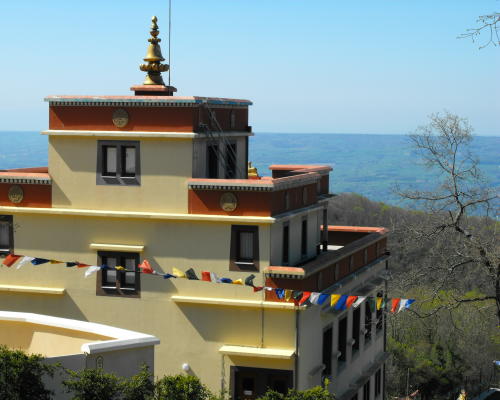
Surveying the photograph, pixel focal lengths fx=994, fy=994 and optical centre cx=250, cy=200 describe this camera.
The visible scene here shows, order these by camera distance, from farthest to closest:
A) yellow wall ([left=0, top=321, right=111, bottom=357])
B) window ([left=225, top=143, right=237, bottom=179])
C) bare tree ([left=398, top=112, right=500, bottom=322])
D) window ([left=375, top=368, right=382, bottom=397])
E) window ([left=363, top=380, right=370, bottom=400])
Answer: window ([left=375, top=368, right=382, bottom=397])
window ([left=363, top=380, right=370, bottom=400])
window ([left=225, top=143, right=237, bottom=179])
bare tree ([left=398, top=112, right=500, bottom=322])
yellow wall ([left=0, top=321, right=111, bottom=357])

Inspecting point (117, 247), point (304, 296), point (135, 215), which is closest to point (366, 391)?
point (304, 296)

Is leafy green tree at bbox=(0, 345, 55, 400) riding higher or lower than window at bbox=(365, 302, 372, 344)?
higher

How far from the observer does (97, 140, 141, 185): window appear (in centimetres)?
2848

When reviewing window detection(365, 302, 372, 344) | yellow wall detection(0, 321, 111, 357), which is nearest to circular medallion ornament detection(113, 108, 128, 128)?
yellow wall detection(0, 321, 111, 357)

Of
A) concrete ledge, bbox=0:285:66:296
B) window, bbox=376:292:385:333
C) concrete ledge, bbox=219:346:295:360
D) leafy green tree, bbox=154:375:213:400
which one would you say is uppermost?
leafy green tree, bbox=154:375:213:400

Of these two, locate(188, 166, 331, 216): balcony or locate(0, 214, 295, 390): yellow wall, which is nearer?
locate(188, 166, 331, 216): balcony

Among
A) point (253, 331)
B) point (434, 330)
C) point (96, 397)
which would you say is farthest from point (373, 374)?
point (434, 330)

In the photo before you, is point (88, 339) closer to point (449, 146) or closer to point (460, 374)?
point (449, 146)

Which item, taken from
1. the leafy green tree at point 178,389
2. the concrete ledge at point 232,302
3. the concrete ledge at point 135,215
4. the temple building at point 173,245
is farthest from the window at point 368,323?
the leafy green tree at point 178,389

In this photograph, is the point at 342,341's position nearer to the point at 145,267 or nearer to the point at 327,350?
the point at 327,350

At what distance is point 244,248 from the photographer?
1075 inches

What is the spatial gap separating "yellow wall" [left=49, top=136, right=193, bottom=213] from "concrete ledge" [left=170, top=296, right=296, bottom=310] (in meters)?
2.48

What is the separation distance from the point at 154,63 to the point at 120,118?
11.6 ft

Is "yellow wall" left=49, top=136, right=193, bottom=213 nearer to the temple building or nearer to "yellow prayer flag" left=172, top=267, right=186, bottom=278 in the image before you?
the temple building
